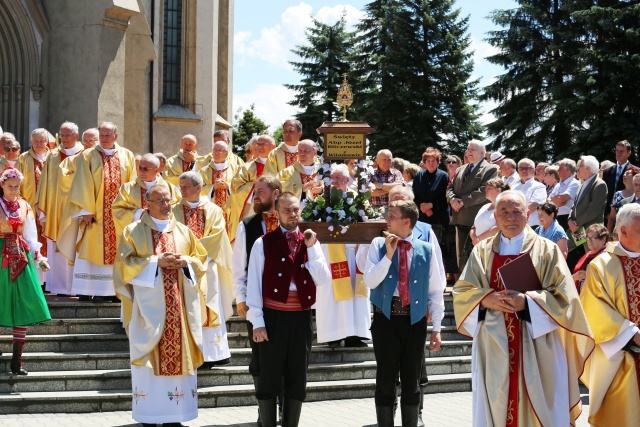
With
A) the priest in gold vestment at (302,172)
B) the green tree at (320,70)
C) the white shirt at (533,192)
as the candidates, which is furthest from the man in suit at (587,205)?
the green tree at (320,70)

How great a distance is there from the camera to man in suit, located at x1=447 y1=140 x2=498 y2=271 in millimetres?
13688

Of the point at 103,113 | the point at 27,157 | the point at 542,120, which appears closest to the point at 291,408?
the point at 27,157

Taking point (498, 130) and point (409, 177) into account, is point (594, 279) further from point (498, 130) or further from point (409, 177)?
point (498, 130)

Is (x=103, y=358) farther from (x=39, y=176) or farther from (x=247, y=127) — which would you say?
(x=247, y=127)

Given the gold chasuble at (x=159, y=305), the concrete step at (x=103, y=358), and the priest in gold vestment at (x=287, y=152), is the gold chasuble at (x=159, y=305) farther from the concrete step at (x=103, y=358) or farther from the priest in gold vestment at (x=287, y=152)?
the priest in gold vestment at (x=287, y=152)

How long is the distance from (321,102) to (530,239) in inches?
1564

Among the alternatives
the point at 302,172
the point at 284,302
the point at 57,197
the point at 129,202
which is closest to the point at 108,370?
the point at 129,202

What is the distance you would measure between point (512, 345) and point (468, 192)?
6559 mm

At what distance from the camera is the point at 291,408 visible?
26.3 ft

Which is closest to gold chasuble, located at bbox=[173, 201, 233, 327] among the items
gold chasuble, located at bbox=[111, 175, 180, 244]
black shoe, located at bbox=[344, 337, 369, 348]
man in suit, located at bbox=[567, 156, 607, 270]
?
gold chasuble, located at bbox=[111, 175, 180, 244]

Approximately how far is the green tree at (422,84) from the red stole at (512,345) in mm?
30185

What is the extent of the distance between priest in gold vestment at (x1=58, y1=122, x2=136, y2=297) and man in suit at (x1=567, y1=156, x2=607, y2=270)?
5.93m

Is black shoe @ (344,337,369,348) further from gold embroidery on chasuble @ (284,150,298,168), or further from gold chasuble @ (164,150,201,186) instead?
gold chasuble @ (164,150,201,186)

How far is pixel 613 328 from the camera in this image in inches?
308
